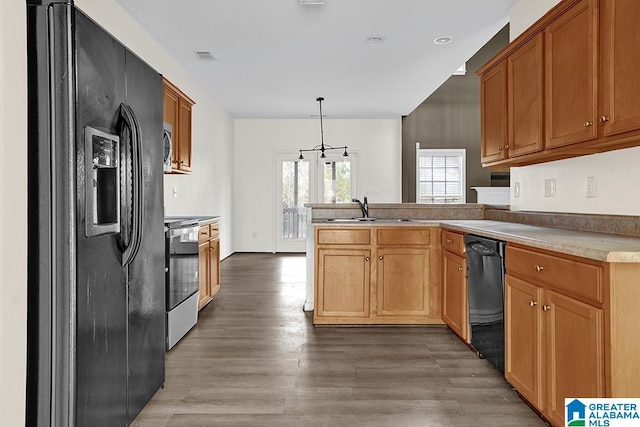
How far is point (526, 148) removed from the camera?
2.80 m

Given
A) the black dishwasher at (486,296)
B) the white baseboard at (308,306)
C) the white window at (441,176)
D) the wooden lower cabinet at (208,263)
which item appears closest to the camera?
the black dishwasher at (486,296)

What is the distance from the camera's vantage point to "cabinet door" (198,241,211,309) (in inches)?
A: 156

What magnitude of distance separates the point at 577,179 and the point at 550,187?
0.30 metres

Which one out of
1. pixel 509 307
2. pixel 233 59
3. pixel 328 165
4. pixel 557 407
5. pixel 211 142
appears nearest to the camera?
pixel 557 407

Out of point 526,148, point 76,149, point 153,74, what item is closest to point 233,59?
point 153,74

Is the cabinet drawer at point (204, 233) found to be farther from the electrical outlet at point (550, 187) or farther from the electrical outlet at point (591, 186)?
the electrical outlet at point (591, 186)

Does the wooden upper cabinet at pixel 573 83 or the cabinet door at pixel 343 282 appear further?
the cabinet door at pixel 343 282

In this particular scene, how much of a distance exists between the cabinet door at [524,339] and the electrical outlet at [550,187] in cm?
101

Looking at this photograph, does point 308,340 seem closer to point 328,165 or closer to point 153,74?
point 153,74

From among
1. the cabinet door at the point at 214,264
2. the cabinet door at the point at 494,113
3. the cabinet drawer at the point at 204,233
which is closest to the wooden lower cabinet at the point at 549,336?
the cabinet door at the point at 494,113

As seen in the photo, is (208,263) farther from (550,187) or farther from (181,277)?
(550,187)

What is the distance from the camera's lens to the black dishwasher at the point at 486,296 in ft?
8.10

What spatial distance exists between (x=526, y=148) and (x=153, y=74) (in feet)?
7.18

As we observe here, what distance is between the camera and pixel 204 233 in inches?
161
